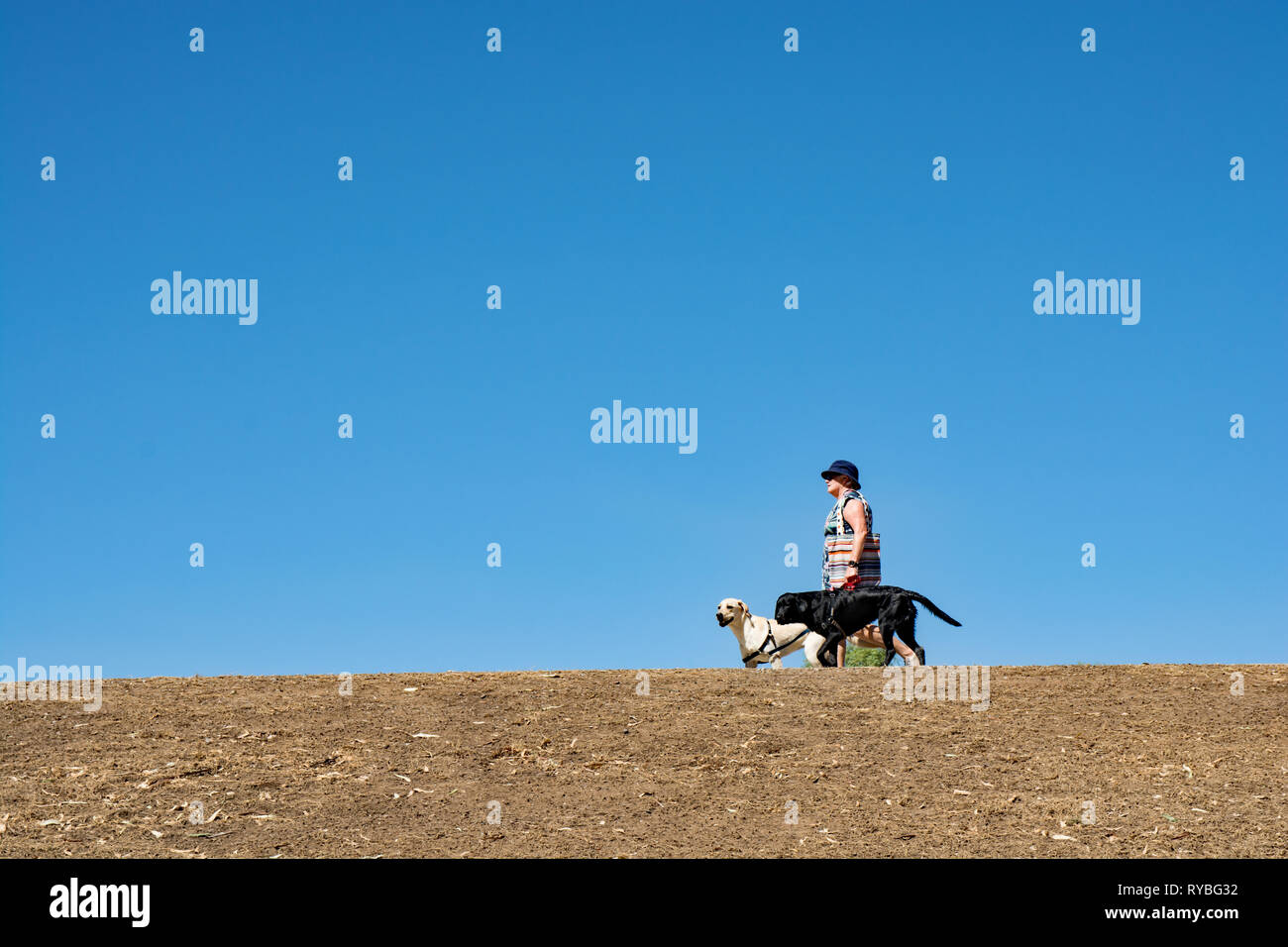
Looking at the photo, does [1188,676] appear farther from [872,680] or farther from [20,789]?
[20,789]

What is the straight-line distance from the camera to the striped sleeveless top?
15.1 meters

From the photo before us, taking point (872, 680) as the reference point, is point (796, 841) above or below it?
below

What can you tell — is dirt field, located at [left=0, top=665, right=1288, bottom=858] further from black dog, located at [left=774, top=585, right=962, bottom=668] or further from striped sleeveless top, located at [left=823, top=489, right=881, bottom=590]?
striped sleeveless top, located at [left=823, top=489, right=881, bottom=590]

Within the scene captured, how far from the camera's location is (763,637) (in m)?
15.3

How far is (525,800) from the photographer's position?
11.2 metres

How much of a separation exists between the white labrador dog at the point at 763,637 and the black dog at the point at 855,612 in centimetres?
12

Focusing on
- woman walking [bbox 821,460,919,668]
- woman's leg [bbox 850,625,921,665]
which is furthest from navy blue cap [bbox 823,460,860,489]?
woman's leg [bbox 850,625,921,665]

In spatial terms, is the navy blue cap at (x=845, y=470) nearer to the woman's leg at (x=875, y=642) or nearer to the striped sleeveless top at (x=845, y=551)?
the striped sleeveless top at (x=845, y=551)

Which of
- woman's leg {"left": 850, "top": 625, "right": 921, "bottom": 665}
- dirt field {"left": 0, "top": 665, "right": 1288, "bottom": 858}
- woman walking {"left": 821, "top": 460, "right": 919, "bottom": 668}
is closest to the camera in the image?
dirt field {"left": 0, "top": 665, "right": 1288, "bottom": 858}

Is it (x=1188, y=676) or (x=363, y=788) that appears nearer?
(x=363, y=788)

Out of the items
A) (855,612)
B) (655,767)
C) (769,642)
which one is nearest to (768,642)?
(769,642)

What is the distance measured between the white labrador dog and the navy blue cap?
197 centimetres

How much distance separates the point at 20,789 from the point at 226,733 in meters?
2.01
